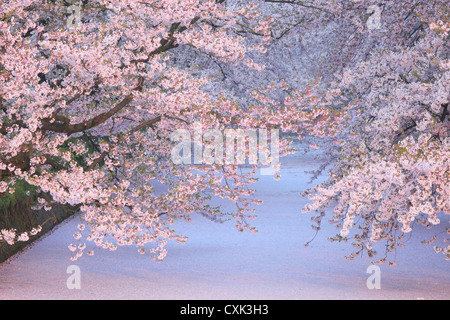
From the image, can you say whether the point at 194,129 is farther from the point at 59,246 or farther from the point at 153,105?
the point at 59,246

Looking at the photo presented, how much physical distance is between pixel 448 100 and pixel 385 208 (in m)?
1.54

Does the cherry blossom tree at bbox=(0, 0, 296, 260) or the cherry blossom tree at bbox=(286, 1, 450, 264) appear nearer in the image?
the cherry blossom tree at bbox=(286, 1, 450, 264)

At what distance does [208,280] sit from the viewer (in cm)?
1048

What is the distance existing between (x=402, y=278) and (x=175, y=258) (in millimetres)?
4045

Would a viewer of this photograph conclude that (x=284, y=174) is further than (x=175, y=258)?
Yes

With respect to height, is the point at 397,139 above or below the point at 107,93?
below

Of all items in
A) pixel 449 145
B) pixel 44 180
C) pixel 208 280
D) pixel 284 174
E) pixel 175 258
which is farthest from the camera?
pixel 284 174

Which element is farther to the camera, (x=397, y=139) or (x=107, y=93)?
(x=107, y=93)

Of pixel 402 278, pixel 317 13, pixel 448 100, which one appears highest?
pixel 317 13

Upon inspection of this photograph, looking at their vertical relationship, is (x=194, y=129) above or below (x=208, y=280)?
above

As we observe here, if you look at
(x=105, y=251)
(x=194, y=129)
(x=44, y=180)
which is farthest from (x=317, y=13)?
(x=44, y=180)

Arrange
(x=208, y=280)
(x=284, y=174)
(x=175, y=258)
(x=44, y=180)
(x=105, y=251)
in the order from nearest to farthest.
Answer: (x=44, y=180) → (x=208, y=280) → (x=175, y=258) → (x=105, y=251) → (x=284, y=174)

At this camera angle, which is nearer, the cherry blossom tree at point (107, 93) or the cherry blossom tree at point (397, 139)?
the cherry blossom tree at point (397, 139)

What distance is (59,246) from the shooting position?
13.6m
